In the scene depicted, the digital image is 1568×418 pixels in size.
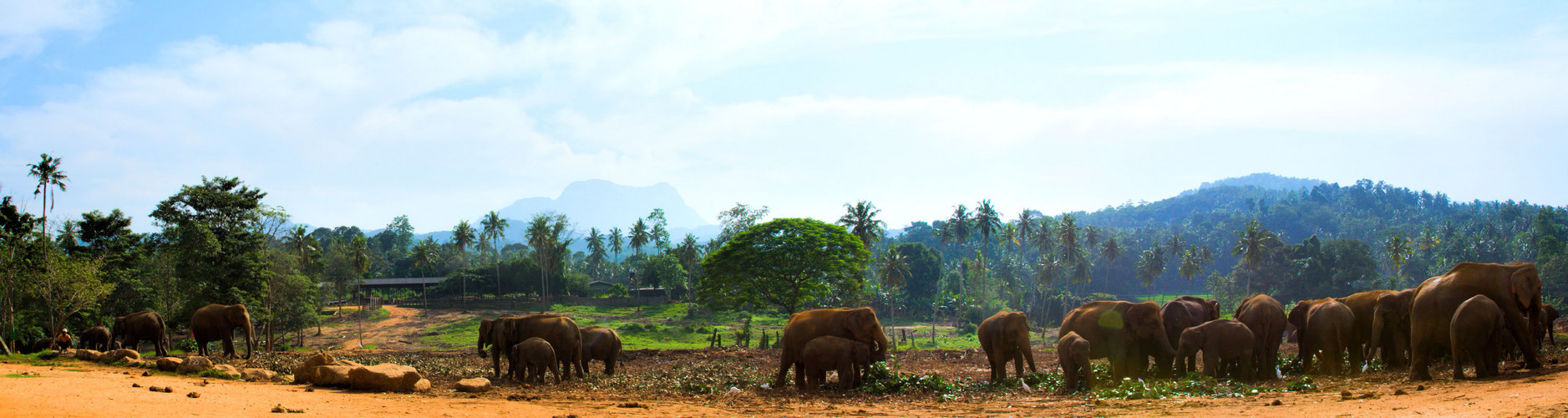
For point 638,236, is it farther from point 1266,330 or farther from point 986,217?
point 1266,330

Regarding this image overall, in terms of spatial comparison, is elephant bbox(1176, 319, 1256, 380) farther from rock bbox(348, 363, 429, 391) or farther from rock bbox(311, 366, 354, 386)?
rock bbox(311, 366, 354, 386)

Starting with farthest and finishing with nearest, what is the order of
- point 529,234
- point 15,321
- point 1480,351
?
point 529,234 → point 15,321 → point 1480,351

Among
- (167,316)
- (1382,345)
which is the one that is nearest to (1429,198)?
(1382,345)

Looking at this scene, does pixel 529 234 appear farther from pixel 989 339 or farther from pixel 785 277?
pixel 989 339

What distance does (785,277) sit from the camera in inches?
1507

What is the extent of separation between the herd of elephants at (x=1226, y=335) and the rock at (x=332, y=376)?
12.7 ft

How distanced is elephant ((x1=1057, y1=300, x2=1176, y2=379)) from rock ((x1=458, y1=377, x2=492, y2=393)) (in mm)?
13353

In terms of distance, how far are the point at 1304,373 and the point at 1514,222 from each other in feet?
486

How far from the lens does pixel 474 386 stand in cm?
1598

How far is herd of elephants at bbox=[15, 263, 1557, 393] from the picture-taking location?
13672 mm

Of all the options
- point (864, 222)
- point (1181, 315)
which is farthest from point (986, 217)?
point (1181, 315)

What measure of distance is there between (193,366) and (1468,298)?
25908mm

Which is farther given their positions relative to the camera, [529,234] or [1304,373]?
[529,234]

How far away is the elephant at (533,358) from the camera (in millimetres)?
18531
